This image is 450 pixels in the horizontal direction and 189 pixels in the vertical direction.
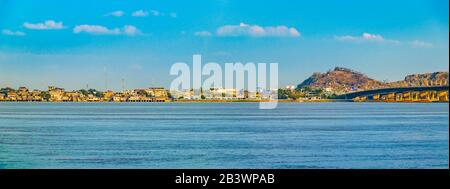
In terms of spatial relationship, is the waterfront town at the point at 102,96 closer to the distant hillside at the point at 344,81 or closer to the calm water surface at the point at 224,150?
the distant hillside at the point at 344,81

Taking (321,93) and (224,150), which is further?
(321,93)

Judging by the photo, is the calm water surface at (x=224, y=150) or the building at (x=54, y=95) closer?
the calm water surface at (x=224, y=150)

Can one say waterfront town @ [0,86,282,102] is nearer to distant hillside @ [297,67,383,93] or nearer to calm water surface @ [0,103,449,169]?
distant hillside @ [297,67,383,93]

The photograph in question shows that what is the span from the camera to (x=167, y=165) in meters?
13.8

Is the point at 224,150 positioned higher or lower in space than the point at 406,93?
lower

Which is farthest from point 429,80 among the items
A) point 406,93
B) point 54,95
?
point 54,95

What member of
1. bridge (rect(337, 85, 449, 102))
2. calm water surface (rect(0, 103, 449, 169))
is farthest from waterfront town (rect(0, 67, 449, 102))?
calm water surface (rect(0, 103, 449, 169))

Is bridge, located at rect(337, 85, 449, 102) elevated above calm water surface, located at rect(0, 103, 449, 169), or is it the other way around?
bridge, located at rect(337, 85, 449, 102)

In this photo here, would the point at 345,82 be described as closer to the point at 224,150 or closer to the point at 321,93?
the point at 321,93

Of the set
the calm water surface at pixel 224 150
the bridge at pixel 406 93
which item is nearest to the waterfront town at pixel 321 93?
the bridge at pixel 406 93

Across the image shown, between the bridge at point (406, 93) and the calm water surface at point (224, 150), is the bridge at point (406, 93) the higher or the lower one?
the higher one
